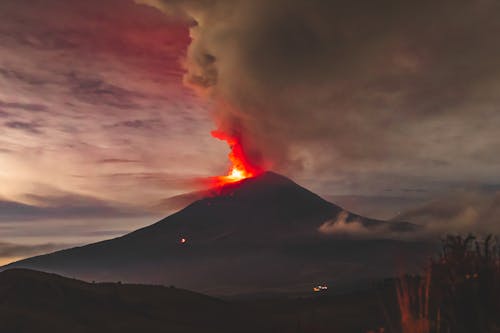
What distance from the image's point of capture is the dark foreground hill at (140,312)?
29109mm

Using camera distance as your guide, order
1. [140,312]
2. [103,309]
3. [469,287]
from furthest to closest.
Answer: [140,312] < [103,309] < [469,287]

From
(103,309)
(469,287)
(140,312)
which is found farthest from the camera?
(140,312)

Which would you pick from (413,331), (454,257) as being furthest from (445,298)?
(413,331)

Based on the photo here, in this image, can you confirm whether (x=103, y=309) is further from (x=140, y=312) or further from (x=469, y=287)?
(x=469, y=287)

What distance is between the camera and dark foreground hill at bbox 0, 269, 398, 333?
29.1m

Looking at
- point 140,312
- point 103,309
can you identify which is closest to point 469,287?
point 103,309

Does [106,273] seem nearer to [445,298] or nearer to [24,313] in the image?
[24,313]

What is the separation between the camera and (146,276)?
184625mm

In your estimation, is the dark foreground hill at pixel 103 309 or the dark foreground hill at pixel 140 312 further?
the dark foreground hill at pixel 140 312

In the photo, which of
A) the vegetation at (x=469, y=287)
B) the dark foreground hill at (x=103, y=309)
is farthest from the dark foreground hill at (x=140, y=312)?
the vegetation at (x=469, y=287)

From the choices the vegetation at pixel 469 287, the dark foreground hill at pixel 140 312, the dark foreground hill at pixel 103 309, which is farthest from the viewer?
the dark foreground hill at pixel 140 312

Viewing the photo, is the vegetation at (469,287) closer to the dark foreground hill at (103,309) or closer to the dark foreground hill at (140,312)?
the dark foreground hill at (140,312)

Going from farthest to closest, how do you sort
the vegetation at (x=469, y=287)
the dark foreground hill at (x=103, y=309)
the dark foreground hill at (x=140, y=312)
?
1. the dark foreground hill at (x=140, y=312)
2. the dark foreground hill at (x=103, y=309)
3. the vegetation at (x=469, y=287)

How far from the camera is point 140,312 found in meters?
35.2
